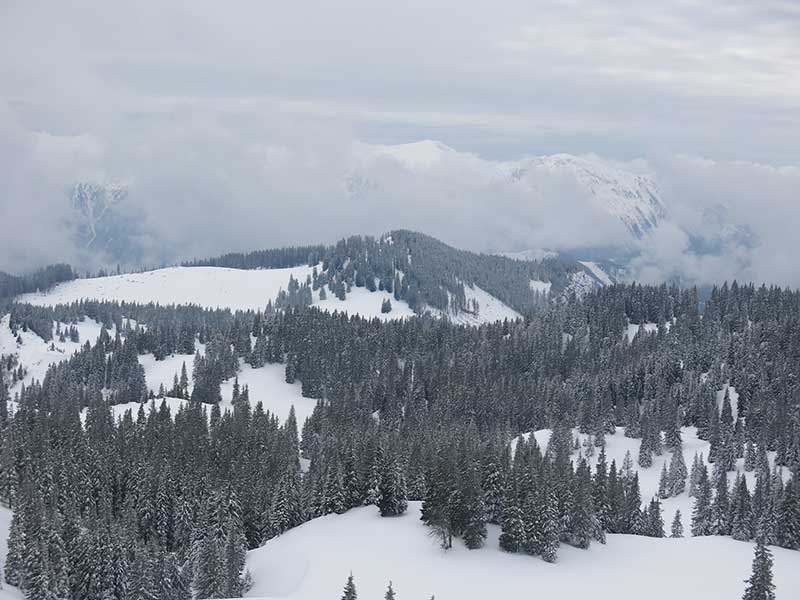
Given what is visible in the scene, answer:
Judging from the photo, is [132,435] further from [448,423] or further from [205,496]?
[448,423]

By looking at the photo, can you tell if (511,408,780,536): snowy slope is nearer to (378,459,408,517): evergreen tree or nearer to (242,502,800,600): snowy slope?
(242,502,800,600): snowy slope

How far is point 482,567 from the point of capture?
9512cm

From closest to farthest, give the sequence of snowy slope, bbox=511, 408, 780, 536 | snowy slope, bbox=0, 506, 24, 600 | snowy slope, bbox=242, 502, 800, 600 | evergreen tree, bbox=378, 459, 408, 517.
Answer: snowy slope, bbox=0, 506, 24, 600, snowy slope, bbox=242, 502, 800, 600, evergreen tree, bbox=378, 459, 408, 517, snowy slope, bbox=511, 408, 780, 536

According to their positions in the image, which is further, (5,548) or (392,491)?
(392,491)

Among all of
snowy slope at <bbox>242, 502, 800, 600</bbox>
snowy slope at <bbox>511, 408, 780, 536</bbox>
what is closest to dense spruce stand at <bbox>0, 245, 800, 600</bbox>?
snowy slope at <bbox>511, 408, 780, 536</bbox>

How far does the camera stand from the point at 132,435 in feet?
467

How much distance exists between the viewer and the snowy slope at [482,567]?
290ft

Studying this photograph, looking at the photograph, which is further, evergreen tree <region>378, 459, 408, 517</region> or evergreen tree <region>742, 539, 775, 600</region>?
evergreen tree <region>378, 459, 408, 517</region>

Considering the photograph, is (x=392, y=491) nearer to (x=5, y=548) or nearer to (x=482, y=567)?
(x=482, y=567)

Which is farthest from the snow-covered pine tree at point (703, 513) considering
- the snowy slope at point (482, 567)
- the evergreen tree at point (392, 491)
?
the evergreen tree at point (392, 491)

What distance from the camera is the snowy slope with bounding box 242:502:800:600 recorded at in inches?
3474

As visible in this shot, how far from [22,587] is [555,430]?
10981cm

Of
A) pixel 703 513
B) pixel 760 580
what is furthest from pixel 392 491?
pixel 760 580

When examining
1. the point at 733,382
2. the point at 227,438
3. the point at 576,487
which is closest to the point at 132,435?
the point at 227,438
